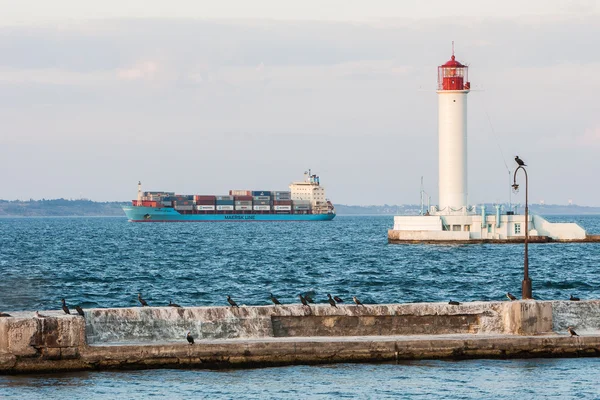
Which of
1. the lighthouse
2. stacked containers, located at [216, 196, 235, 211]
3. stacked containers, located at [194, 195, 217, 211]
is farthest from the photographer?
stacked containers, located at [216, 196, 235, 211]

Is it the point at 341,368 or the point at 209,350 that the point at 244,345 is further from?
the point at 341,368

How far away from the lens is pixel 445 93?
68.8m

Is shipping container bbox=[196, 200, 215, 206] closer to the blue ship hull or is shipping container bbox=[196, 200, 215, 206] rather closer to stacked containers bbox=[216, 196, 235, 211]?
stacked containers bbox=[216, 196, 235, 211]

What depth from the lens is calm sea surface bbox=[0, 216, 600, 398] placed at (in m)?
16.6

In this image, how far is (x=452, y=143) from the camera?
6781cm

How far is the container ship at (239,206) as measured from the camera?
176 metres

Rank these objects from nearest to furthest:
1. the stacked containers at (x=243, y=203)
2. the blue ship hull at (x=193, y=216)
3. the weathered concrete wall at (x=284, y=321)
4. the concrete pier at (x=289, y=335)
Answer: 1. the concrete pier at (x=289, y=335)
2. the weathered concrete wall at (x=284, y=321)
3. the blue ship hull at (x=193, y=216)
4. the stacked containers at (x=243, y=203)

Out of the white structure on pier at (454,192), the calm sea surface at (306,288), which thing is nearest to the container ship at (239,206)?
the calm sea surface at (306,288)

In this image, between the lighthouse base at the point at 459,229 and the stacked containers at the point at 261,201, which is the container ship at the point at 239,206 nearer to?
the stacked containers at the point at 261,201

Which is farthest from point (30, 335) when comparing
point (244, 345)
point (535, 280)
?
point (535, 280)

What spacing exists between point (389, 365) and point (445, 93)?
52.2 meters

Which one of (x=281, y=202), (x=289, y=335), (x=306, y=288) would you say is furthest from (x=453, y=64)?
(x=281, y=202)

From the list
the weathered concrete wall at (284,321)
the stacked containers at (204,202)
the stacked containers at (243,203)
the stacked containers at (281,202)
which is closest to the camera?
the weathered concrete wall at (284,321)

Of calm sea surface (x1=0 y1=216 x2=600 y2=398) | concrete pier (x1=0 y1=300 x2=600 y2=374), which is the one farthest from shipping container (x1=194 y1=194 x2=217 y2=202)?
concrete pier (x1=0 y1=300 x2=600 y2=374)
